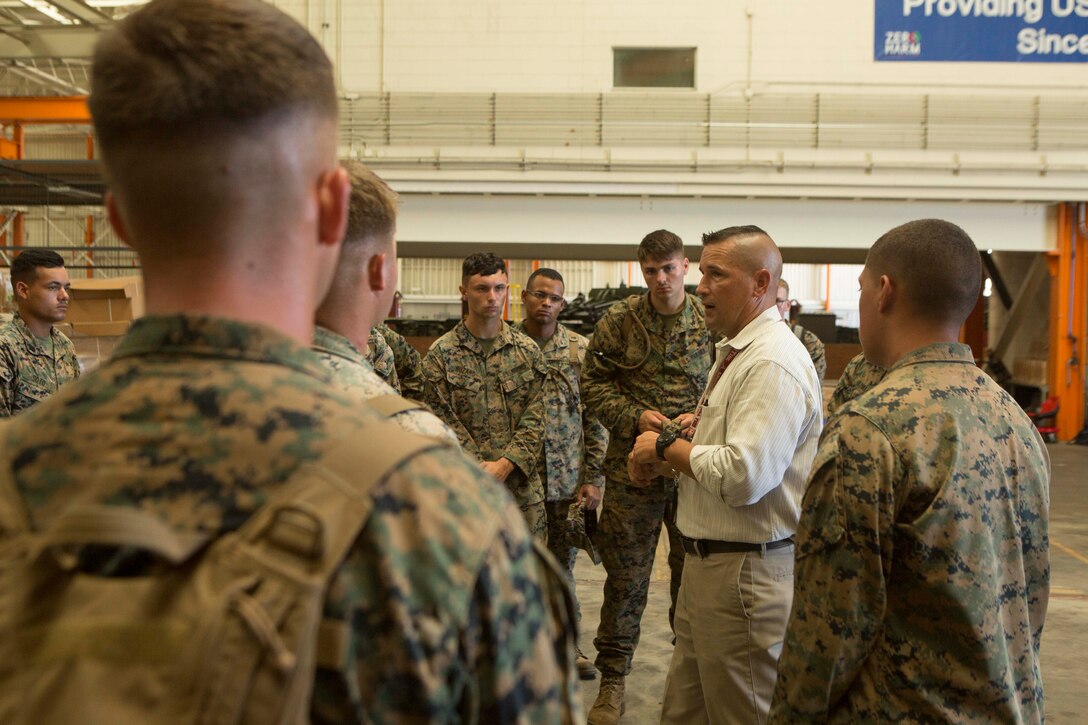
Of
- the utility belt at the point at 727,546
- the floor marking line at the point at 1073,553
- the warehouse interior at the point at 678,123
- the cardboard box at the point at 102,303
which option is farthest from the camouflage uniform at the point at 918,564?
the warehouse interior at the point at 678,123

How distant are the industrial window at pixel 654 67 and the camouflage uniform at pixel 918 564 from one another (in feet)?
31.1

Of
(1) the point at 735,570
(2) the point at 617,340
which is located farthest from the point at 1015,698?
(2) the point at 617,340

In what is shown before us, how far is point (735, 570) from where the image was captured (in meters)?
2.41

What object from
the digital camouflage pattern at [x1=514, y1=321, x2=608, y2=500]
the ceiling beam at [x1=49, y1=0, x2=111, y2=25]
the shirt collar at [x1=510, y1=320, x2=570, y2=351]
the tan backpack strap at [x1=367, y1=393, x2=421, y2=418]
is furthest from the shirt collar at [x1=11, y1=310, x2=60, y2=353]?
the ceiling beam at [x1=49, y1=0, x2=111, y2=25]

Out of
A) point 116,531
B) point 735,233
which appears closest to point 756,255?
point 735,233

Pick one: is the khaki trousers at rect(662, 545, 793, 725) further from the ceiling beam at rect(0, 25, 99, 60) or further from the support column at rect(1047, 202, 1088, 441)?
the ceiling beam at rect(0, 25, 99, 60)

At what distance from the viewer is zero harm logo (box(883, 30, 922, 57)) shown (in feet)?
34.5

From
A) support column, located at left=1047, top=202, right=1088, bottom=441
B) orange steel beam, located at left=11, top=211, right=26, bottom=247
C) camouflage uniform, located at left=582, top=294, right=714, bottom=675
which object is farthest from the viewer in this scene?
orange steel beam, located at left=11, top=211, right=26, bottom=247

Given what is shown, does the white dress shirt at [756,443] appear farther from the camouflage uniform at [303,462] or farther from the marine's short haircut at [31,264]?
the marine's short haircut at [31,264]

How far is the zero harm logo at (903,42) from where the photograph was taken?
34.5ft

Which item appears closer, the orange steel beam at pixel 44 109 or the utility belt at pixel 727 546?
the utility belt at pixel 727 546

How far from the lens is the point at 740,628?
2.39 m

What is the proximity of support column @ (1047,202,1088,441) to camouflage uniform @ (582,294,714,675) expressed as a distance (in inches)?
357

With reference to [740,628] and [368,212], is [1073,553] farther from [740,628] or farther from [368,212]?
[368,212]
